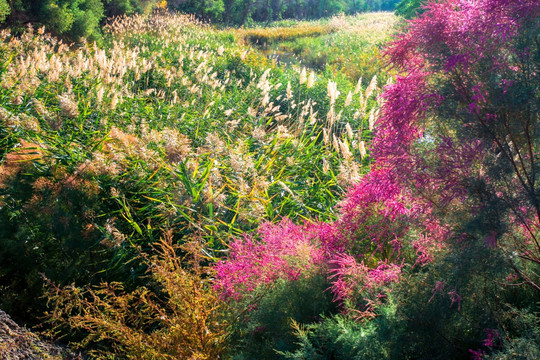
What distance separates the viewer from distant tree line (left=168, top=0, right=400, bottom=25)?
25625mm

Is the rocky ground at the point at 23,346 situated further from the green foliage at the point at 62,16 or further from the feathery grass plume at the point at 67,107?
the green foliage at the point at 62,16

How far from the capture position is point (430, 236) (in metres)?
2.46

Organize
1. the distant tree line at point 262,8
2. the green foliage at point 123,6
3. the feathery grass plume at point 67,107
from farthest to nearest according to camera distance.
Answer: the distant tree line at point 262,8
the green foliage at point 123,6
the feathery grass plume at point 67,107

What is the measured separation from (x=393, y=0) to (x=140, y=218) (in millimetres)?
62649

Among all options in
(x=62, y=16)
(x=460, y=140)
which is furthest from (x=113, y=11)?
(x=460, y=140)

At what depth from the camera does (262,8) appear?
34.2 meters

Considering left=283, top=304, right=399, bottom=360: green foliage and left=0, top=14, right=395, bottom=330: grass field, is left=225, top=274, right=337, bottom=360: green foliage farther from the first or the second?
left=0, top=14, right=395, bottom=330: grass field

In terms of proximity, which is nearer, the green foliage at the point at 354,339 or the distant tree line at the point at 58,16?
the green foliage at the point at 354,339

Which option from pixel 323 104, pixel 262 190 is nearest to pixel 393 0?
pixel 323 104

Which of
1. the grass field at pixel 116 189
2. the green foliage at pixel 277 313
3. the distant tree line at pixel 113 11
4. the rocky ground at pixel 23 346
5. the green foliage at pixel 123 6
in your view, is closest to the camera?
the green foliage at pixel 277 313

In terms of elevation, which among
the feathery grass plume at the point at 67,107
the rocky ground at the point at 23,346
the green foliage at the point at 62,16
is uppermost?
the green foliage at the point at 62,16

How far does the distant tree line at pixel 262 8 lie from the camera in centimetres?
2562

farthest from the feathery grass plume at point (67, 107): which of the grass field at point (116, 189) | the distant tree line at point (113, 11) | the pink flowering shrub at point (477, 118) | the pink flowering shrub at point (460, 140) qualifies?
the distant tree line at point (113, 11)

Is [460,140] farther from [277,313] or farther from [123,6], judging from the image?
[123,6]
